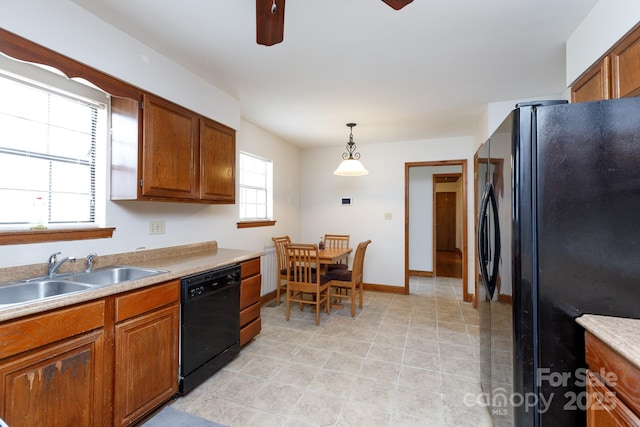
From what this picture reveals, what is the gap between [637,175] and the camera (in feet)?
3.67

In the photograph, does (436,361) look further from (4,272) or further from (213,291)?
(4,272)

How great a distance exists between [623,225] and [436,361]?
6.03 ft

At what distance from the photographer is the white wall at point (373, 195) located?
4523 mm

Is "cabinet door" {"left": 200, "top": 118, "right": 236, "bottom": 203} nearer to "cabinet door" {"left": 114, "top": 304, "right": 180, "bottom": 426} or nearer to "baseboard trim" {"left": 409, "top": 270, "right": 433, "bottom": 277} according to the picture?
"cabinet door" {"left": 114, "top": 304, "right": 180, "bottom": 426}

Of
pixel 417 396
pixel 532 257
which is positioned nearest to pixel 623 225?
pixel 532 257

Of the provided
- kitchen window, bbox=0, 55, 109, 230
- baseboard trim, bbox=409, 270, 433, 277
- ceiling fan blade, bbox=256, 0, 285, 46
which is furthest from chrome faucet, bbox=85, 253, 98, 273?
baseboard trim, bbox=409, 270, 433, 277

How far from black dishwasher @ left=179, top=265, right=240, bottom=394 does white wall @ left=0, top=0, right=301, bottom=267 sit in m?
0.65

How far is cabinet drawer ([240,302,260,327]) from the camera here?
2.56 m

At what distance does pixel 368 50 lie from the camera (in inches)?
81.9

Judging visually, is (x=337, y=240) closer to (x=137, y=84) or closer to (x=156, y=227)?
(x=156, y=227)

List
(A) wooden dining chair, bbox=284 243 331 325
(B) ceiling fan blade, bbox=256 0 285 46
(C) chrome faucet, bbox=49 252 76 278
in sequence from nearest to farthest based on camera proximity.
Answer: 1. (B) ceiling fan blade, bbox=256 0 285 46
2. (C) chrome faucet, bbox=49 252 76 278
3. (A) wooden dining chair, bbox=284 243 331 325

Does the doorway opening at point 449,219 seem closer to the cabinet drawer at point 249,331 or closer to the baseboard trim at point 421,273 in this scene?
the baseboard trim at point 421,273

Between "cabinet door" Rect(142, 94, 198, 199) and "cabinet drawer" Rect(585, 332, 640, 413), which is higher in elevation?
"cabinet door" Rect(142, 94, 198, 199)

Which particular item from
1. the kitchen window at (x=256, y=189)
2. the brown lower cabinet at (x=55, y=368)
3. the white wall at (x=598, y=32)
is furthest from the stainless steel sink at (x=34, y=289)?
Answer: the white wall at (x=598, y=32)
